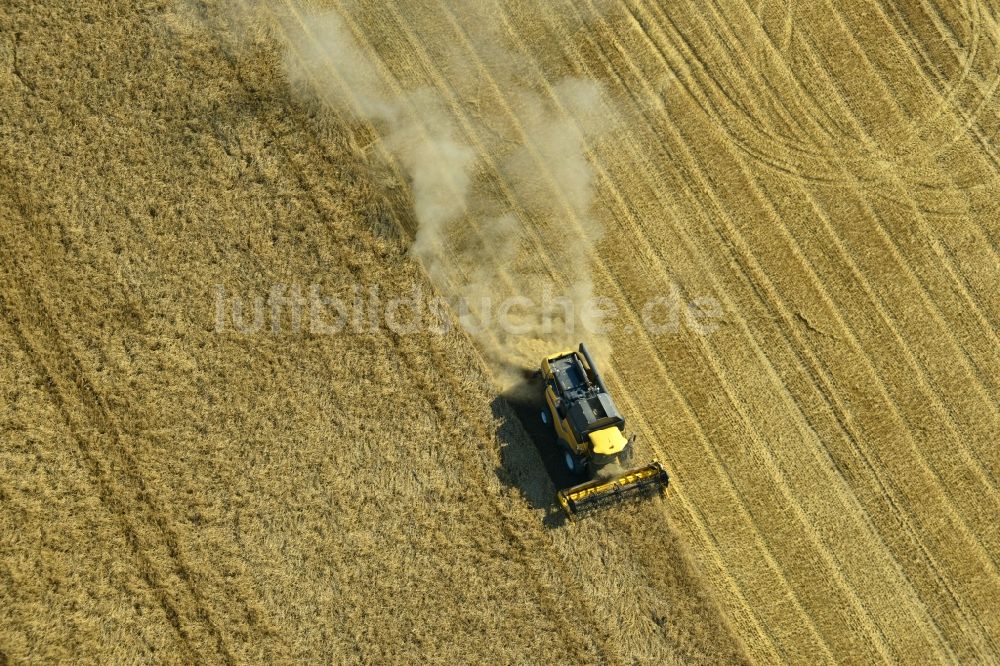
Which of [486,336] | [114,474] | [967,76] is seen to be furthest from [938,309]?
[114,474]

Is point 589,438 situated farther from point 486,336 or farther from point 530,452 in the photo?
point 486,336

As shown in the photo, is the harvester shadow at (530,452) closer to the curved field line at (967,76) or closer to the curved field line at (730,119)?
the curved field line at (730,119)

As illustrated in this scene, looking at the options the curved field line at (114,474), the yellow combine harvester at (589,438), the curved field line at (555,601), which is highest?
the curved field line at (114,474)

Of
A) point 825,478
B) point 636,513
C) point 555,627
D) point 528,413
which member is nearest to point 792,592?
point 825,478

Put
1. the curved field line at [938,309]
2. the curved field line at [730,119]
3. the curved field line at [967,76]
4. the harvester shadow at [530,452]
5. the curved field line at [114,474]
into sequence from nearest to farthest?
the curved field line at [114,474], the harvester shadow at [530,452], the curved field line at [938,309], the curved field line at [730,119], the curved field line at [967,76]

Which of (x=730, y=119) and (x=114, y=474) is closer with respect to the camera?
(x=114, y=474)

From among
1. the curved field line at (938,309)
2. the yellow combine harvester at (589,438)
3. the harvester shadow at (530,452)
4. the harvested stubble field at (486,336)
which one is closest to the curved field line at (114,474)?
the harvested stubble field at (486,336)
